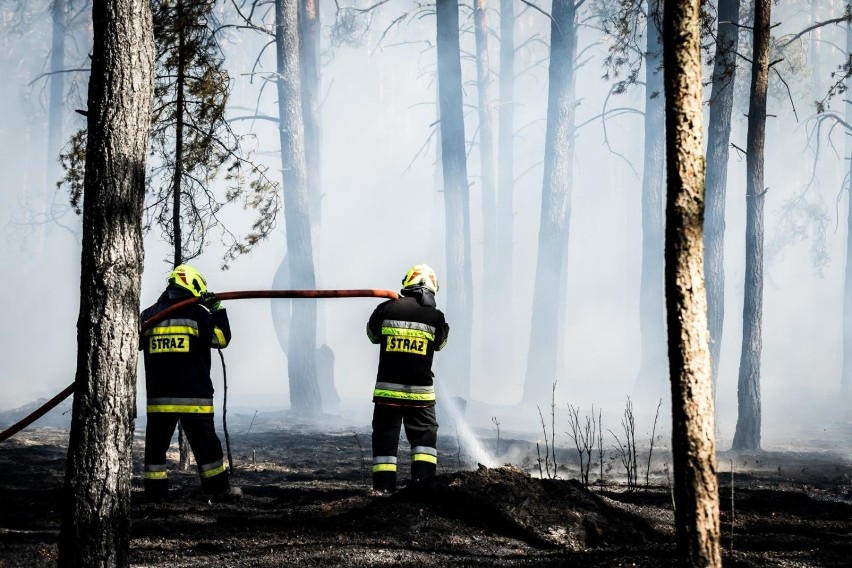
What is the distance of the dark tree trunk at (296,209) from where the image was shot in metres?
17.5

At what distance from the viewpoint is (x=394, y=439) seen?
280 inches

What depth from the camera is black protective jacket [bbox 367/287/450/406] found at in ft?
23.2

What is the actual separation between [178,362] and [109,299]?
2.44 meters

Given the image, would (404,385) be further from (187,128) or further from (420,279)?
(187,128)

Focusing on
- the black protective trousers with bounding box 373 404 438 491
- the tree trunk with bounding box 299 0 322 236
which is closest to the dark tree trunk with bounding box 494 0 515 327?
the tree trunk with bounding box 299 0 322 236

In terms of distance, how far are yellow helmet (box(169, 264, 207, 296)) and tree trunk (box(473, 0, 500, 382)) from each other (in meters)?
19.8

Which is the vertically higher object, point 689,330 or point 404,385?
point 689,330

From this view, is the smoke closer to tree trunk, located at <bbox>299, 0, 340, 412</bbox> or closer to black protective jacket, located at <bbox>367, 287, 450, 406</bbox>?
tree trunk, located at <bbox>299, 0, 340, 412</bbox>

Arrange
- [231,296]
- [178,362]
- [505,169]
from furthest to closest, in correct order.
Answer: [505,169]
[178,362]
[231,296]

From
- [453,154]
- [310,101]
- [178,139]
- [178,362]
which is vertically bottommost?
[178,362]

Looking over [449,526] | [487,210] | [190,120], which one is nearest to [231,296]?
[449,526]

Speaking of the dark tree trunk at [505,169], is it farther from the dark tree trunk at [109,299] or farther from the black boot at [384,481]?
the dark tree trunk at [109,299]

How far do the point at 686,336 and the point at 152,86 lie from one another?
3219 mm

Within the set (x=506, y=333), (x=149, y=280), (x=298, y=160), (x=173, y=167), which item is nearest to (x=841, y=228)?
(x=506, y=333)
